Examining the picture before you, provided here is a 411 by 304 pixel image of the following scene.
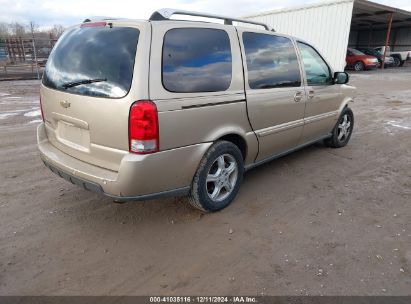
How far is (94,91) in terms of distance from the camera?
2.65 m

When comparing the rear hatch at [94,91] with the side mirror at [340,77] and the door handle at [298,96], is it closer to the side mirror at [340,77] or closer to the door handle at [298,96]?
the door handle at [298,96]

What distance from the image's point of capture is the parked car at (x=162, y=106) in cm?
254

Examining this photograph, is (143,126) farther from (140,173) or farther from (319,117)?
(319,117)

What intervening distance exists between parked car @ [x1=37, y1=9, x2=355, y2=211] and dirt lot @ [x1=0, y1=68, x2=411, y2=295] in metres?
0.44

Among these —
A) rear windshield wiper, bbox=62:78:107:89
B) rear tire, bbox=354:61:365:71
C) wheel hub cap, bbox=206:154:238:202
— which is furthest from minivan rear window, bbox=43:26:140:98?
rear tire, bbox=354:61:365:71

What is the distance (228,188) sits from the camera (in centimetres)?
345

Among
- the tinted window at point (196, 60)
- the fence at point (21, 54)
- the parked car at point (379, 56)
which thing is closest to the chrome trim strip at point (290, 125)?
the tinted window at point (196, 60)

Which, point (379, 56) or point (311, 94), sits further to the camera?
point (379, 56)

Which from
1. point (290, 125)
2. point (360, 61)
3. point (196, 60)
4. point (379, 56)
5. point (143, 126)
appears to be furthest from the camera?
point (379, 56)

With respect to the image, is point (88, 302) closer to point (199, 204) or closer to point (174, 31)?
point (199, 204)

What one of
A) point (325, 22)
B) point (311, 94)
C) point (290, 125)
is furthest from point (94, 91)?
point (325, 22)

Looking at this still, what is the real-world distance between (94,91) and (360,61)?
24.9 metres

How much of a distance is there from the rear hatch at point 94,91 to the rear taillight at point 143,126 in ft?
0.18

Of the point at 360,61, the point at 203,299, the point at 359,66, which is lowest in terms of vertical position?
the point at 359,66
